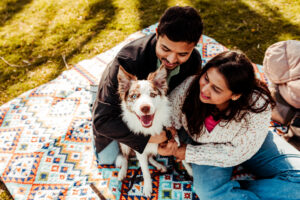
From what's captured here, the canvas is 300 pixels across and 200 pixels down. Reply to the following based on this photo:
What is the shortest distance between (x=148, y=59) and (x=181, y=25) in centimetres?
61

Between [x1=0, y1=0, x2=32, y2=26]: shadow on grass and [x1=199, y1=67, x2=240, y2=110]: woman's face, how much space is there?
22.1 ft

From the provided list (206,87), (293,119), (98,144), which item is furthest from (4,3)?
(293,119)

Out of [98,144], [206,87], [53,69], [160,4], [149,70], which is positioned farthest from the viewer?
[160,4]

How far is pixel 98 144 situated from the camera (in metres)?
2.92

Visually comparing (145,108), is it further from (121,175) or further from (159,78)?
(121,175)

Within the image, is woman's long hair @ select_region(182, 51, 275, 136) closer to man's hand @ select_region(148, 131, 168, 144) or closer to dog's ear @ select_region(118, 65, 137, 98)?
man's hand @ select_region(148, 131, 168, 144)

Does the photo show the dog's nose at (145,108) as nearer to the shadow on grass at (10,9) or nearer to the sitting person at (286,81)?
the sitting person at (286,81)

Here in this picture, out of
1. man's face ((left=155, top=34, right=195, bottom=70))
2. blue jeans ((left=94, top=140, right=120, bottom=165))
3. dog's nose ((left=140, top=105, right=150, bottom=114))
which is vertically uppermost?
man's face ((left=155, top=34, right=195, bottom=70))

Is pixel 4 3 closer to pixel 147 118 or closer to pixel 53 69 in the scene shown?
pixel 53 69

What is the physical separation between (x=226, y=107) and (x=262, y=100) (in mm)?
401

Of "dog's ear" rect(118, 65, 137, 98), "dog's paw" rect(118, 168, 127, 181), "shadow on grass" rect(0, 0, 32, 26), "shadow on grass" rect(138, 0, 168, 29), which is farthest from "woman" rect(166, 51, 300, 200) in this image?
"shadow on grass" rect(0, 0, 32, 26)

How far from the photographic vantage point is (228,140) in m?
2.51

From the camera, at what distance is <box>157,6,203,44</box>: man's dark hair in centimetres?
218

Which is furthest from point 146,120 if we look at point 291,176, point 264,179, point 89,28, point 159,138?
point 89,28
